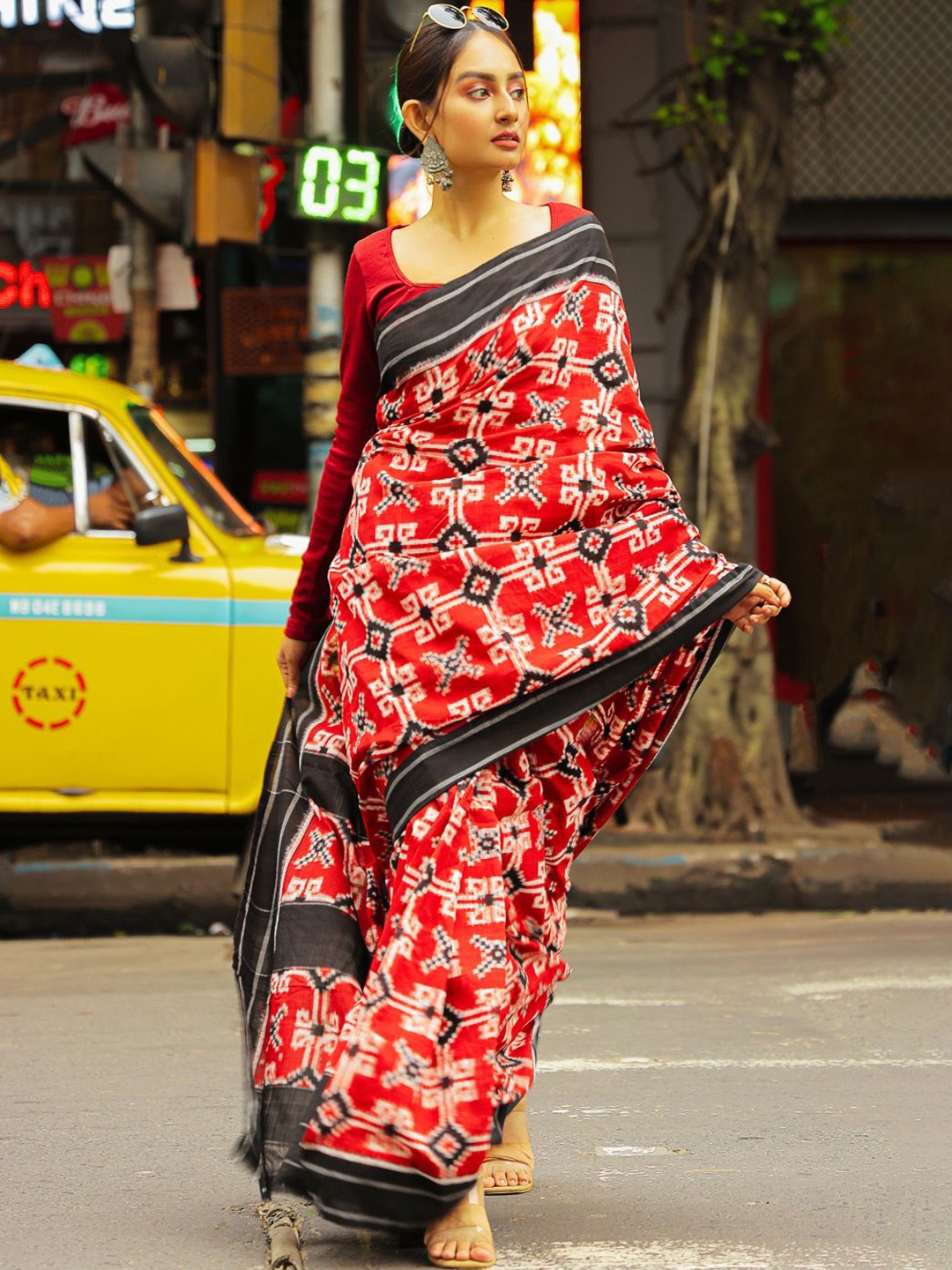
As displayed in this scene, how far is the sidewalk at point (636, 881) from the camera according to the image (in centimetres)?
765

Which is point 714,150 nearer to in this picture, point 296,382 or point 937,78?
point 937,78

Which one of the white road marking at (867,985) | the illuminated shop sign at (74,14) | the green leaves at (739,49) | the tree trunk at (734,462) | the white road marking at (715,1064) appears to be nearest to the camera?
the white road marking at (715,1064)

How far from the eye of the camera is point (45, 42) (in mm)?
10867

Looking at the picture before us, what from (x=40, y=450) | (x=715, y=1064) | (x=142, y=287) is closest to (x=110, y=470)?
(x=40, y=450)

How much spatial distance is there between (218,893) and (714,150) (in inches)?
151

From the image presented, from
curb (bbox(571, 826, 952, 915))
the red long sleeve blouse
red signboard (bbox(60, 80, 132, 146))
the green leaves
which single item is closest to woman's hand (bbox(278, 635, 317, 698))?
the red long sleeve blouse

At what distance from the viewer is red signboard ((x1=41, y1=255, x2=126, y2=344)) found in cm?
1088

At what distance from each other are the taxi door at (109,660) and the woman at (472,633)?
3.69 m

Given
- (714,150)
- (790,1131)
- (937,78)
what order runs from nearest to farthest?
(790,1131)
(714,150)
(937,78)

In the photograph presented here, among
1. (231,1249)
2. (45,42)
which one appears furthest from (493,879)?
(45,42)

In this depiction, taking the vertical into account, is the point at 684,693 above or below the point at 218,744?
above

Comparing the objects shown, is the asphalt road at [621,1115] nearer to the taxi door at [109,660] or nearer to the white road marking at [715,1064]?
the white road marking at [715,1064]

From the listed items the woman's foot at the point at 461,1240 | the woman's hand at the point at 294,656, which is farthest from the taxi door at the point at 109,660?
the woman's foot at the point at 461,1240

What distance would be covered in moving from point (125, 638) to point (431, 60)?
394 cm
